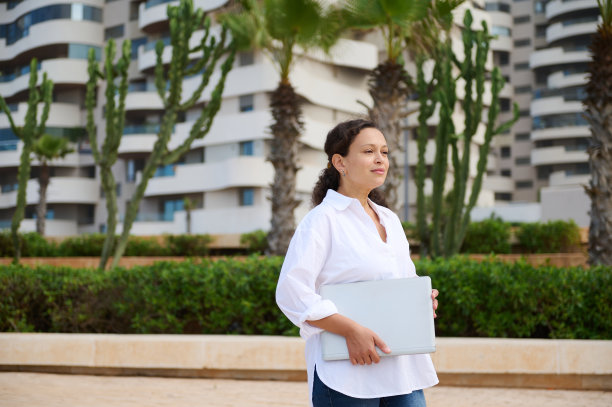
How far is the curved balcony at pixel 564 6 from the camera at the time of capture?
56.3 meters

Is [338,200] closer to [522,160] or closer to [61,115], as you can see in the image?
[61,115]

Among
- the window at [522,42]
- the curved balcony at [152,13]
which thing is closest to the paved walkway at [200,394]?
the curved balcony at [152,13]

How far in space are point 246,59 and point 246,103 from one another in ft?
7.56

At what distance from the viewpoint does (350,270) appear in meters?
2.48

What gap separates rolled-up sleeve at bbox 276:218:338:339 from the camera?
236cm

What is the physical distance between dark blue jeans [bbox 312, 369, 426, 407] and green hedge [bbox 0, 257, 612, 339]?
470 centimetres

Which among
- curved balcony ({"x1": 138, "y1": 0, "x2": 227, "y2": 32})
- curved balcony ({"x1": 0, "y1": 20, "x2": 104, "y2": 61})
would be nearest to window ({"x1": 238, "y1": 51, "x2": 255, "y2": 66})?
curved balcony ({"x1": 138, "y1": 0, "x2": 227, "y2": 32})

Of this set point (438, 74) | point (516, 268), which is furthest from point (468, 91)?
point (516, 268)

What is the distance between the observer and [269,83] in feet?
118

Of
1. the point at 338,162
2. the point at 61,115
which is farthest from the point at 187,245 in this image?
the point at 61,115

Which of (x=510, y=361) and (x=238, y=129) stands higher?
(x=238, y=129)

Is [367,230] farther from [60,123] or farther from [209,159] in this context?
[60,123]

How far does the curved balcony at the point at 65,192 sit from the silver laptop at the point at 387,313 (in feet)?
145

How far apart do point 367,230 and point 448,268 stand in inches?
201
